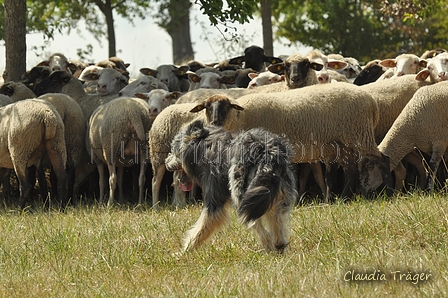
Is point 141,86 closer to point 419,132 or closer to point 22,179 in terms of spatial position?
point 22,179

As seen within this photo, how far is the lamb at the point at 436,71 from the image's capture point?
35.3ft

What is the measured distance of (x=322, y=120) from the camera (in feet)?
33.4

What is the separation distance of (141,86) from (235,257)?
22.5ft

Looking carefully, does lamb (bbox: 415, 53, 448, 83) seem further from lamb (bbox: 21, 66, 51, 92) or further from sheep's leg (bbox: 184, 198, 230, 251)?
lamb (bbox: 21, 66, 51, 92)

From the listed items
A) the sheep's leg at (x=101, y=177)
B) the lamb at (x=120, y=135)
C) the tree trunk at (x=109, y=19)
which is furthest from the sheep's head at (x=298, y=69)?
the tree trunk at (x=109, y=19)

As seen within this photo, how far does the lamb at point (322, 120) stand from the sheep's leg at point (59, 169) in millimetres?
2519

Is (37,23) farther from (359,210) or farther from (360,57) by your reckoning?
(359,210)

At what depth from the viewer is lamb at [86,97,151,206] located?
11.1 m

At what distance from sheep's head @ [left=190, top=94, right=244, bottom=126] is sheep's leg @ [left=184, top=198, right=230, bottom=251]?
8.58 feet

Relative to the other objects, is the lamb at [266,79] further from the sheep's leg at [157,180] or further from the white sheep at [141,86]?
the sheep's leg at [157,180]

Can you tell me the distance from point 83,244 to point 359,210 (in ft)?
8.36

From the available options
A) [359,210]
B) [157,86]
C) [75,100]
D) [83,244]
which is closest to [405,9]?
[157,86]

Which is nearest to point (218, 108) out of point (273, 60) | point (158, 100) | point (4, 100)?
point (158, 100)

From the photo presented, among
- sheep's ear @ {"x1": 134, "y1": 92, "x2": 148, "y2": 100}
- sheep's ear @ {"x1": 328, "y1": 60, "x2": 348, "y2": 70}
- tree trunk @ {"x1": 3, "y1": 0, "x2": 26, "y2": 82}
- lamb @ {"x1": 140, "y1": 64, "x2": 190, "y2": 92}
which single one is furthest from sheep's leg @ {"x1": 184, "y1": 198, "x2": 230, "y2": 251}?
lamb @ {"x1": 140, "y1": 64, "x2": 190, "y2": 92}
